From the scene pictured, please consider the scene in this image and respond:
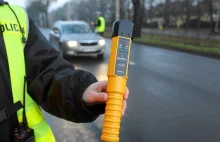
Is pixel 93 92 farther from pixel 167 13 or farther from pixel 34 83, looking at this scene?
pixel 167 13

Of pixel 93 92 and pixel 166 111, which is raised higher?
pixel 93 92

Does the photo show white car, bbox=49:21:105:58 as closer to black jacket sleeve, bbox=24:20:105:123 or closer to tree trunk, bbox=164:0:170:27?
black jacket sleeve, bbox=24:20:105:123

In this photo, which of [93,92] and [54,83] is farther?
[54,83]

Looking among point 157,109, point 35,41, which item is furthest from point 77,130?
point 35,41

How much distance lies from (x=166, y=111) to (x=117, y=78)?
173 inches

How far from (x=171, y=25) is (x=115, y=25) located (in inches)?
1524

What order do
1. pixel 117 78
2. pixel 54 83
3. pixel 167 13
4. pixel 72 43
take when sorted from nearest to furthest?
pixel 117 78, pixel 54 83, pixel 72 43, pixel 167 13

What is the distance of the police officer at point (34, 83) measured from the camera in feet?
4.30

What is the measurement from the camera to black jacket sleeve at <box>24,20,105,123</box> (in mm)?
1388

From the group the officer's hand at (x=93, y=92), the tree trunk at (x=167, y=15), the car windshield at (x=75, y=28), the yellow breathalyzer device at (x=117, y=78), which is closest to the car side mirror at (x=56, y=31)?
the car windshield at (x=75, y=28)

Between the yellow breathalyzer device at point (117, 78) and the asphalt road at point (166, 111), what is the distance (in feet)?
10.2

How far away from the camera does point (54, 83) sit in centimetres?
141

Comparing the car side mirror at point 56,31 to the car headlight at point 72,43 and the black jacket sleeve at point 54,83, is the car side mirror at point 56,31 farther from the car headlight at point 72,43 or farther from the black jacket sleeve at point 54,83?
the black jacket sleeve at point 54,83

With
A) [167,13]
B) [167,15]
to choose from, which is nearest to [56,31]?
[167,13]
